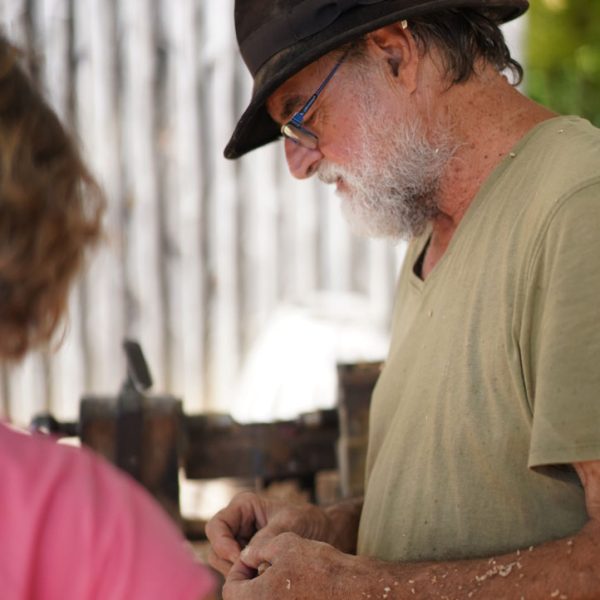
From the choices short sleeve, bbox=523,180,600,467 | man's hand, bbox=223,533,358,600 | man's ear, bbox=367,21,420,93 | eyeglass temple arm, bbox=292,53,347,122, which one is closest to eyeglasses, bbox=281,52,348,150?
eyeglass temple arm, bbox=292,53,347,122

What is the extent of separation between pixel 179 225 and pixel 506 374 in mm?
3850

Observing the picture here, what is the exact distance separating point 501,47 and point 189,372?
3560 mm

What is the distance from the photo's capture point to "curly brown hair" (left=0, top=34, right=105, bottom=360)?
4.10ft

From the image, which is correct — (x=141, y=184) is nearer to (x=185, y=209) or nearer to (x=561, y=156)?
(x=185, y=209)

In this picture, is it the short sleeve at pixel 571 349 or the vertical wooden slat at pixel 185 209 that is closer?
the short sleeve at pixel 571 349

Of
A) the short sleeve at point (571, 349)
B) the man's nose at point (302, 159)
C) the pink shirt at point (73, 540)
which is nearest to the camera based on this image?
the pink shirt at point (73, 540)

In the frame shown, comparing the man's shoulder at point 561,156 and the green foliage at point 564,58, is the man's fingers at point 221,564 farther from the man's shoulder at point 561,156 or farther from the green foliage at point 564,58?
the green foliage at point 564,58

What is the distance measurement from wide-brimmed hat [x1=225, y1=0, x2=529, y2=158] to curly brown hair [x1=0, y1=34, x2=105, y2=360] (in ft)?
3.24

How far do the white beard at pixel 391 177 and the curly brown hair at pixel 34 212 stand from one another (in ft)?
3.49

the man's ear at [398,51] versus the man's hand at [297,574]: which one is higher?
the man's ear at [398,51]

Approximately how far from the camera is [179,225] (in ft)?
18.3

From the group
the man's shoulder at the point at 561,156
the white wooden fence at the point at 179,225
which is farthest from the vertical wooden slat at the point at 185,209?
the man's shoulder at the point at 561,156

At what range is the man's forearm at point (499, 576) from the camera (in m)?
1.75

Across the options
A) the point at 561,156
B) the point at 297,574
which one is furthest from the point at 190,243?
the point at 561,156
